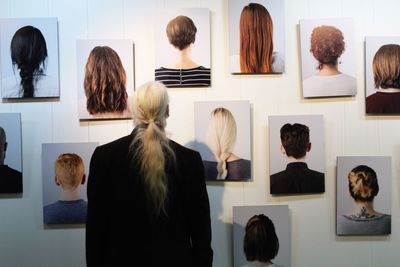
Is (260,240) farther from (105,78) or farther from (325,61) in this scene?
(105,78)

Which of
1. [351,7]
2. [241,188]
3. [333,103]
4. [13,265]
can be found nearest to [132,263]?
[241,188]

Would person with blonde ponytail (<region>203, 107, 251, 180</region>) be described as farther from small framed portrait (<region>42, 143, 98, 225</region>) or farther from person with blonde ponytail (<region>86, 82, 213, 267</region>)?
small framed portrait (<region>42, 143, 98, 225</region>)

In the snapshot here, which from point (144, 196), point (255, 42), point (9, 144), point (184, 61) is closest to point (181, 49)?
point (184, 61)

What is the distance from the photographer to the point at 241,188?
1445 mm

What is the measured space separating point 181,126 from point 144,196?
472 mm

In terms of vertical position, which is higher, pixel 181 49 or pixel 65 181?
pixel 181 49

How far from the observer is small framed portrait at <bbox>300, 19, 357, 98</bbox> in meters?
1.44

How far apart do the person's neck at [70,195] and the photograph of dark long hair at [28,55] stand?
39 cm

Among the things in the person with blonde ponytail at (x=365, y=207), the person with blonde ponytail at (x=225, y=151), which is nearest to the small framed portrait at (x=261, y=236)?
the person with blonde ponytail at (x=225, y=151)

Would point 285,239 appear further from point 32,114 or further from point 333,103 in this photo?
point 32,114

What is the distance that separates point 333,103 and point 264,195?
0.45 m

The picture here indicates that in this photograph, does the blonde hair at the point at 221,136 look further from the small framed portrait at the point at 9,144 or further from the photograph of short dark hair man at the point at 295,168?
the small framed portrait at the point at 9,144

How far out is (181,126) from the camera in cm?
144

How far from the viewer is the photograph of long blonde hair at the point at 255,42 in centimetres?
143
